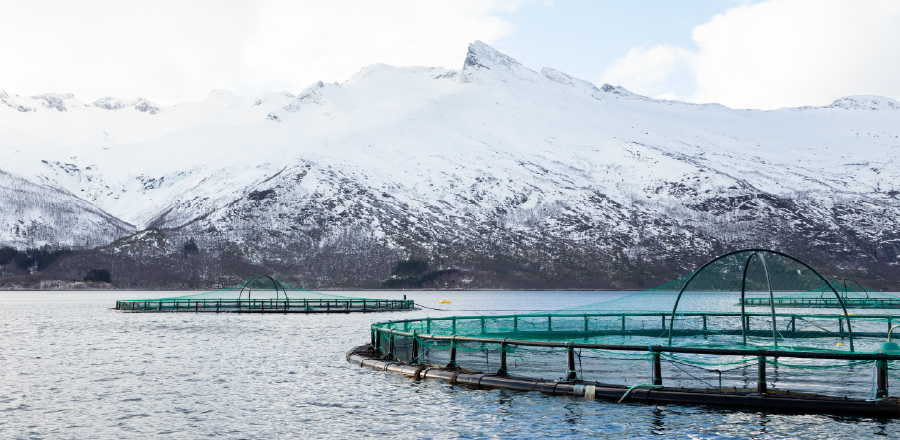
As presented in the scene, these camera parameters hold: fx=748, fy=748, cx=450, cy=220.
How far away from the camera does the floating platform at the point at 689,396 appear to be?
2253 cm

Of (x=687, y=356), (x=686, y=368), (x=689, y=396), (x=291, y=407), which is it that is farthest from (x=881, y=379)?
(x=291, y=407)

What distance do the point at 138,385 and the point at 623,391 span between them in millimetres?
20368

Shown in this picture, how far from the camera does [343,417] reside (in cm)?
2442

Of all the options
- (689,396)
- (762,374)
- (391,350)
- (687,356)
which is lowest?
(687,356)

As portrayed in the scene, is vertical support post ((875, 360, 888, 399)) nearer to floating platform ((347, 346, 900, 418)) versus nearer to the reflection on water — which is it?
floating platform ((347, 346, 900, 418))

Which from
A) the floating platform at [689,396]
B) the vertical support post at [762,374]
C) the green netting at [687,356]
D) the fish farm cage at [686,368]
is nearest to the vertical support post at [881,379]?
the fish farm cage at [686,368]

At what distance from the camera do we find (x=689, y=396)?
975 inches

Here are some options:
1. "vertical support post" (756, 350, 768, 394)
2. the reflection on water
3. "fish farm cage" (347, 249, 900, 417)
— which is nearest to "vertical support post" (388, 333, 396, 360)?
"fish farm cage" (347, 249, 900, 417)

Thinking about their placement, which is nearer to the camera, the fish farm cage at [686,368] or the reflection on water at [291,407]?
the reflection on water at [291,407]

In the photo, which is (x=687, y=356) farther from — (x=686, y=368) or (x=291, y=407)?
(x=291, y=407)

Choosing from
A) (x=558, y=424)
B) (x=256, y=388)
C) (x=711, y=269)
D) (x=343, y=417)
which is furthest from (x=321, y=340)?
(x=558, y=424)

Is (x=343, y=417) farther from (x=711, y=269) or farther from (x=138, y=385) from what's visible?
(x=711, y=269)

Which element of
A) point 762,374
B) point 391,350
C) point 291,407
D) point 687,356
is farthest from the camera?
point 687,356

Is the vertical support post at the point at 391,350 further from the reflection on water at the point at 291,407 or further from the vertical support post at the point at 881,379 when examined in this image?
the vertical support post at the point at 881,379
